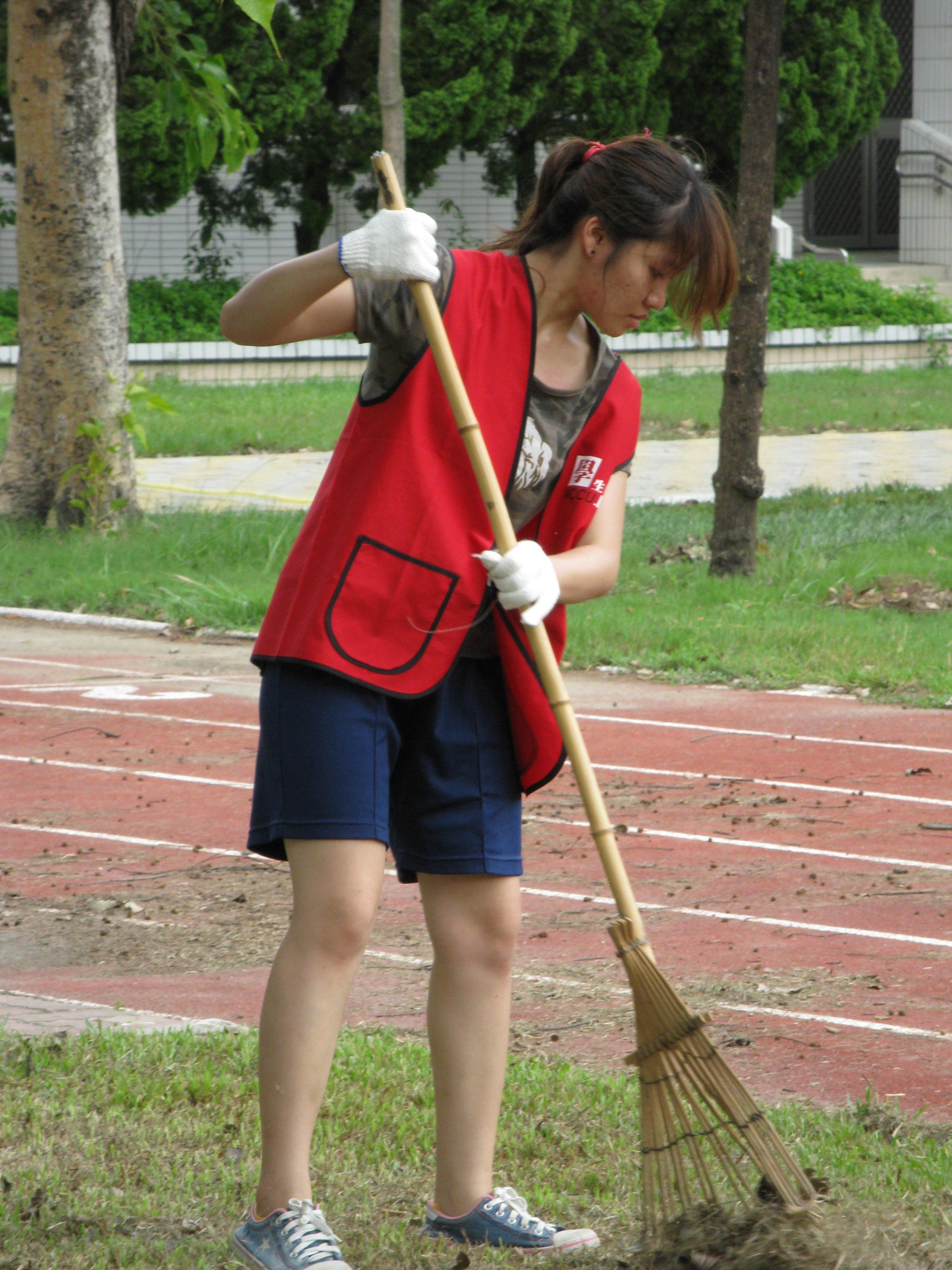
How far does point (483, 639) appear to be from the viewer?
111 inches

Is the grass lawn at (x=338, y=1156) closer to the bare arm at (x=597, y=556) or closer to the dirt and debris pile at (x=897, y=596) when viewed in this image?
the bare arm at (x=597, y=556)

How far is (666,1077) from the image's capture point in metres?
2.77

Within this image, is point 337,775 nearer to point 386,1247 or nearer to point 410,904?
point 386,1247

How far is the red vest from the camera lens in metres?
2.64

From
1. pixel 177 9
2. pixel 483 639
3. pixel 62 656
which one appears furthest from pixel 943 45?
pixel 483 639

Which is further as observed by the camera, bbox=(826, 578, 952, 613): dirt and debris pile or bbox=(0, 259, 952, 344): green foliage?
bbox=(0, 259, 952, 344): green foliage

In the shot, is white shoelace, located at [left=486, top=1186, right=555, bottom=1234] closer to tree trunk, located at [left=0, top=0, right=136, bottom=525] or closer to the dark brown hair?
the dark brown hair

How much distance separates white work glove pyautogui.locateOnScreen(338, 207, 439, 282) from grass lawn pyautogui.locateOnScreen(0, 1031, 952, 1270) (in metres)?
1.57

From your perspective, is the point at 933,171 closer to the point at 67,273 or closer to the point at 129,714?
the point at 67,273

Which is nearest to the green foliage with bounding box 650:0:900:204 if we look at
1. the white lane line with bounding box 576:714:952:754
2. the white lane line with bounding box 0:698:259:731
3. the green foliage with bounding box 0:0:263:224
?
the green foliage with bounding box 0:0:263:224

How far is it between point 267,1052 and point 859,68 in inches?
878

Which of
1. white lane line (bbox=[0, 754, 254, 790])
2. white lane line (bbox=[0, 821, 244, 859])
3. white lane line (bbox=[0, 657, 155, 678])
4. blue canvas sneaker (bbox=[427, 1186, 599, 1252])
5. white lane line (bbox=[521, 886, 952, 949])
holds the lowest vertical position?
white lane line (bbox=[0, 657, 155, 678])

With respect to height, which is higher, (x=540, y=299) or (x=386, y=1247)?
(x=540, y=299)

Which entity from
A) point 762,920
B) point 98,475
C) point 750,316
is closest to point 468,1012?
point 762,920
